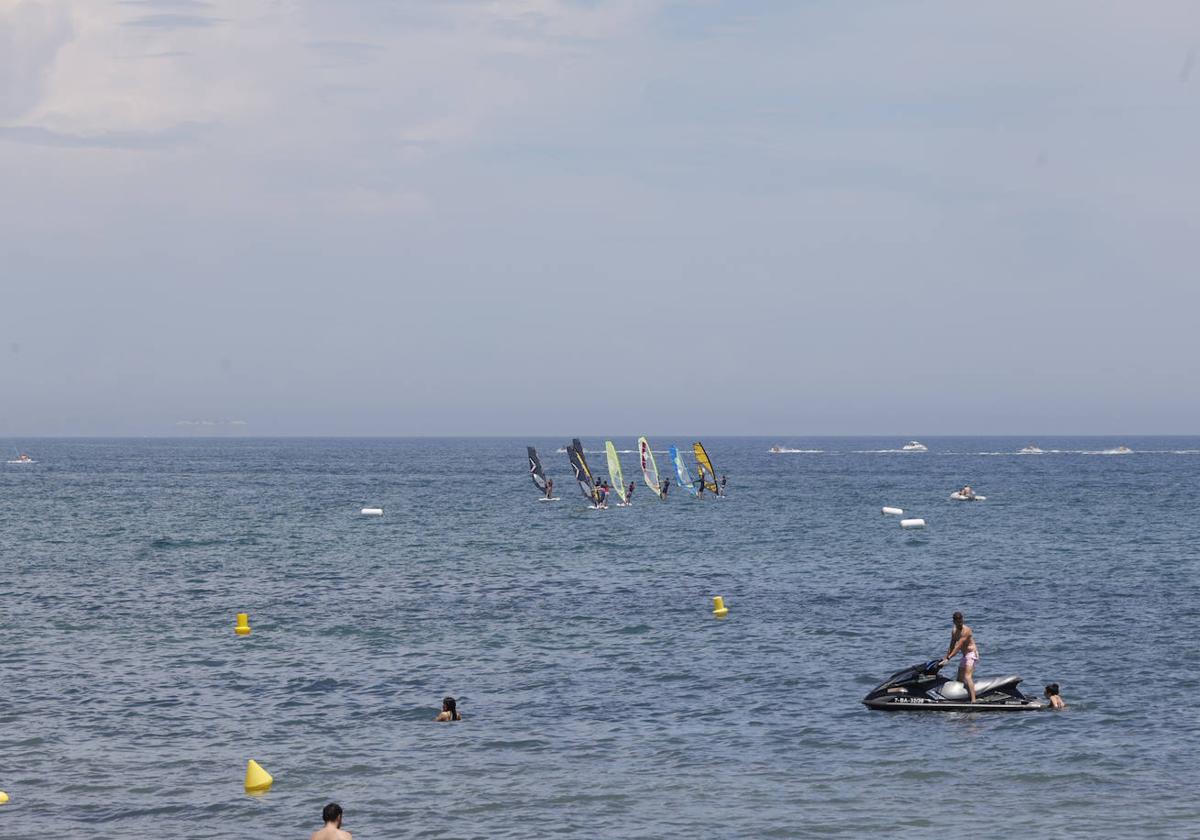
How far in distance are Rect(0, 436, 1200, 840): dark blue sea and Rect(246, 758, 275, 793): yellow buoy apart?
230 mm

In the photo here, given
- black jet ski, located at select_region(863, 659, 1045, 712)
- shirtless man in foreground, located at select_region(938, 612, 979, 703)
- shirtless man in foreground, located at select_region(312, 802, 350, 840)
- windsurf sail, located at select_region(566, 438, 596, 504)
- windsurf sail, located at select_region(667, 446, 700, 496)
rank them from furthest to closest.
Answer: windsurf sail, located at select_region(667, 446, 700, 496) → windsurf sail, located at select_region(566, 438, 596, 504) → shirtless man in foreground, located at select_region(938, 612, 979, 703) → black jet ski, located at select_region(863, 659, 1045, 712) → shirtless man in foreground, located at select_region(312, 802, 350, 840)

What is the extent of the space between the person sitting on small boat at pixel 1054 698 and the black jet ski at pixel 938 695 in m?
0.27

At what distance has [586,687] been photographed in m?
36.2

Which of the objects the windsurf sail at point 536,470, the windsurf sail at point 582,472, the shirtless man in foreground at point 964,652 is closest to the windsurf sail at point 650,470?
the windsurf sail at point 536,470

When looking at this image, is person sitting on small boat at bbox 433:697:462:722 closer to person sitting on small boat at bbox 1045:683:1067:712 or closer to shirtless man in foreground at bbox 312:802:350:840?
shirtless man in foreground at bbox 312:802:350:840

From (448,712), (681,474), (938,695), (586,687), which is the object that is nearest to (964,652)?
(938,695)

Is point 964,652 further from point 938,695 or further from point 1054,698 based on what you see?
point 1054,698

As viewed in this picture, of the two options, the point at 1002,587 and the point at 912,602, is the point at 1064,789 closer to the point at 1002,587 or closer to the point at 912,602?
the point at 912,602

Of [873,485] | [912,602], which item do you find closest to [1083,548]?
[912,602]

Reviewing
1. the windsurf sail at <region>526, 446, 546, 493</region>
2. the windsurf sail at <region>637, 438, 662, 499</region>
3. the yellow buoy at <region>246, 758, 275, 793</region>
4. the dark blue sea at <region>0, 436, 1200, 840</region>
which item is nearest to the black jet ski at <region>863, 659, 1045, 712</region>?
the dark blue sea at <region>0, 436, 1200, 840</region>

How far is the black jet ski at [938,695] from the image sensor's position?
33281 mm

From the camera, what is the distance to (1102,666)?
126 feet

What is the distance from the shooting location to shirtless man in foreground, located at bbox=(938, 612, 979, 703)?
33562 millimetres

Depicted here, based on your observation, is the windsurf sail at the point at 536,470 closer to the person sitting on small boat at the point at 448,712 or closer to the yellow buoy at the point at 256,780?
the person sitting on small boat at the point at 448,712
